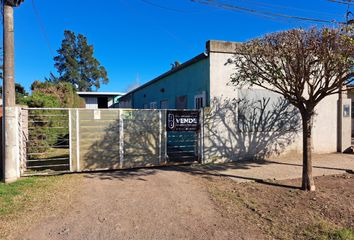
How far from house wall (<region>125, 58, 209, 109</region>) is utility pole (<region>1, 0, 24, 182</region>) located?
19.2ft

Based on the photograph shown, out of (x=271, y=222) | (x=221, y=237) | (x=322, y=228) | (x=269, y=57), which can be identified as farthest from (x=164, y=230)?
(x=269, y=57)

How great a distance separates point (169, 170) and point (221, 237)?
4.29 m

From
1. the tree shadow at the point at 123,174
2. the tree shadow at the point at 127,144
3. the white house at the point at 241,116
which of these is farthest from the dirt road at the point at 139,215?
the white house at the point at 241,116

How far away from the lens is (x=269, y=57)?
610cm

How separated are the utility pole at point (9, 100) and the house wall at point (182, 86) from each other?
19.2 ft

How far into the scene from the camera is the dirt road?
12.7 ft

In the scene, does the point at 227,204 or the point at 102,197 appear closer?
the point at 227,204

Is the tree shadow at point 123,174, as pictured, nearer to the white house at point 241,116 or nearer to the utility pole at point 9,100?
the utility pole at point 9,100

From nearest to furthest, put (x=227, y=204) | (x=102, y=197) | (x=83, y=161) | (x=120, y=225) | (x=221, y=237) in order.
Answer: (x=221, y=237), (x=120, y=225), (x=227, y=204), (x=102, y=197), (x=83, y=161)

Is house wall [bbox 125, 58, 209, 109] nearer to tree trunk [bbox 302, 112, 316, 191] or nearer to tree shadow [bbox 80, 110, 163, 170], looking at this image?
tree shadow [bbox 80, 110, 163, 170]

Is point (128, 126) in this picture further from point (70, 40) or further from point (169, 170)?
point (70, 40)

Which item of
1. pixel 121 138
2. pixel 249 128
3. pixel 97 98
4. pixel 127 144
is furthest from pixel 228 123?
pixel 97 98

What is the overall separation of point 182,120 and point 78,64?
4673cm

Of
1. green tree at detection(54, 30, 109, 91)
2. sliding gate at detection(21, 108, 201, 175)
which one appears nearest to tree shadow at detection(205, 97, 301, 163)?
sliding gate at detection(21, 108, 201, 175)
